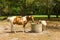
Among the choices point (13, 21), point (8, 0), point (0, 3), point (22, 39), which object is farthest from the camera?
point (0, 3)

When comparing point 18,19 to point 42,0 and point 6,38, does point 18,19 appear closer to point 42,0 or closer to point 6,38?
point 6,38

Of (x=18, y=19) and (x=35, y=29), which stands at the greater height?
(x=18, y=19)

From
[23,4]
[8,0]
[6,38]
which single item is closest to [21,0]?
[23,4]

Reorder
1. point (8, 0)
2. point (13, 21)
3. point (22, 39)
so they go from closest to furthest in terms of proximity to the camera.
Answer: point (22, 39), point (13, 21), point (8, 0)

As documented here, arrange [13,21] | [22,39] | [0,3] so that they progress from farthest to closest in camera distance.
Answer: [0,3] → [13,21] → [22,39]

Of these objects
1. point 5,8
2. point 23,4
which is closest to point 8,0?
point 5,8

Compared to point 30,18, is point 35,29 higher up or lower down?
lower down

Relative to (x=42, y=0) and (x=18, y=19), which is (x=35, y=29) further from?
(x=42, y=0)

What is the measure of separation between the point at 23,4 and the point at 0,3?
3.14 m

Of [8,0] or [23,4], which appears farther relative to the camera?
[23,4]

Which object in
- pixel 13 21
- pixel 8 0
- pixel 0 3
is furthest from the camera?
pixel 0 3

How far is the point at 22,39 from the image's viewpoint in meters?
8.10

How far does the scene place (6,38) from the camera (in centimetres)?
838

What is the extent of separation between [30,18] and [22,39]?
2.17m
